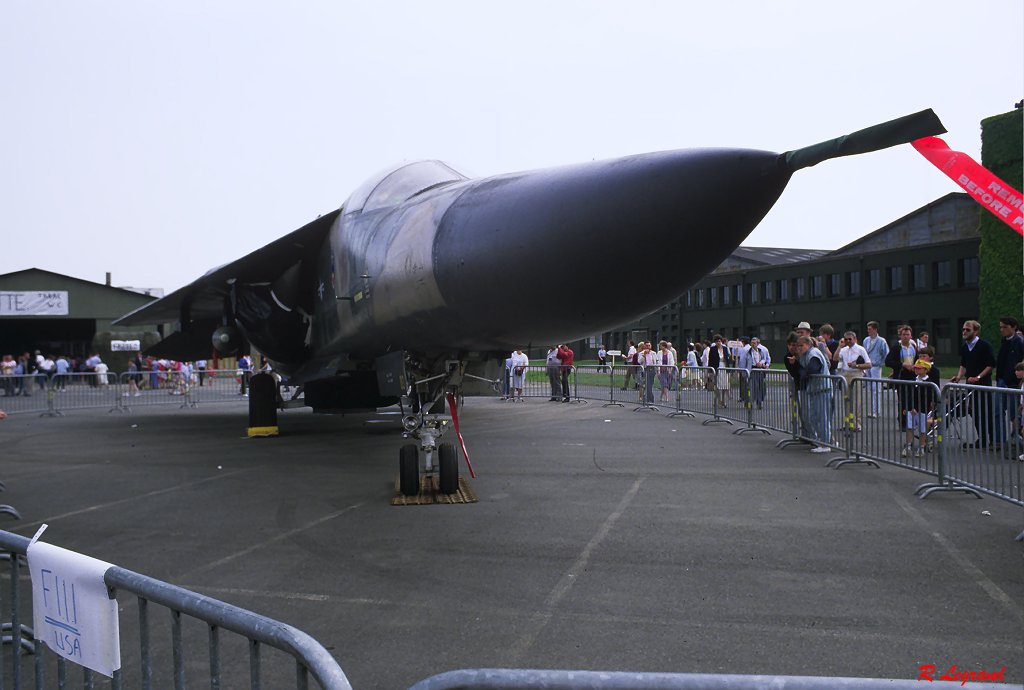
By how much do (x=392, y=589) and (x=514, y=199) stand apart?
7.46 ft

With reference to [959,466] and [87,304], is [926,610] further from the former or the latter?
[87,304]

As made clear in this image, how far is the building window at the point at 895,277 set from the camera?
125ft

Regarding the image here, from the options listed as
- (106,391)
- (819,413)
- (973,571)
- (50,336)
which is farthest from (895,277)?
(50,336)

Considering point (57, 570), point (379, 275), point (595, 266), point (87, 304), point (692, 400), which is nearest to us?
point (57, 570)

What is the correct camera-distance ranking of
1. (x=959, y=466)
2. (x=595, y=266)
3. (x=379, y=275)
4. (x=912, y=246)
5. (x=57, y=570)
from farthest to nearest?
(x=912, y=246), (x=959, y=466), (x=379, y=275), (x=595, y=266), (x=57, y=570)

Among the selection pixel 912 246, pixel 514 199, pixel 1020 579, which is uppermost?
pixel 912 246

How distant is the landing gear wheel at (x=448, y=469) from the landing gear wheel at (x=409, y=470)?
0.22 m

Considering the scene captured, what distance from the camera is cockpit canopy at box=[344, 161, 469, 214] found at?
655 cm

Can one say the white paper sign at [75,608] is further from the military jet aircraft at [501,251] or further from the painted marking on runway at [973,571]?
the painted marking on runway at [973,571]

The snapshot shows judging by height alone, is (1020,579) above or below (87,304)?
below

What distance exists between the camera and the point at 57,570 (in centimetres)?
224

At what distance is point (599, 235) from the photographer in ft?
13.0

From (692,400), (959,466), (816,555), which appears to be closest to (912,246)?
(692,400)

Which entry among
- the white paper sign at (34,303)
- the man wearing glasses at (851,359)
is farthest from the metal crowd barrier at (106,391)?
the white paper sign at (34,303)
